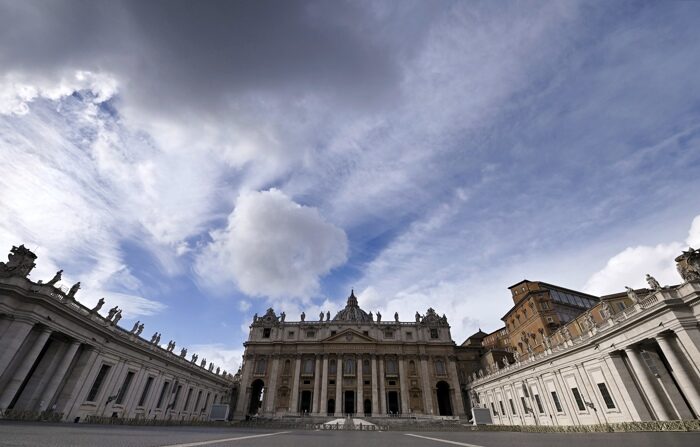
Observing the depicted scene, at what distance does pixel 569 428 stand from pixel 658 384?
665 centimetres

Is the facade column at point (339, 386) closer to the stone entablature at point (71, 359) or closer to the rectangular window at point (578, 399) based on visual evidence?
the stone entablature at point (71, 359)

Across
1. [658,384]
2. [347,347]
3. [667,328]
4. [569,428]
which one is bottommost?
[569,428]

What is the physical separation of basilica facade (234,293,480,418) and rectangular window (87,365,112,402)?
29011 millimetres

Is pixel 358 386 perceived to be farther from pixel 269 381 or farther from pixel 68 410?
pixel 68 410

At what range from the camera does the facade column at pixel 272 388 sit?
52.5m

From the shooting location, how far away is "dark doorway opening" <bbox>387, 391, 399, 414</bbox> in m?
54.2

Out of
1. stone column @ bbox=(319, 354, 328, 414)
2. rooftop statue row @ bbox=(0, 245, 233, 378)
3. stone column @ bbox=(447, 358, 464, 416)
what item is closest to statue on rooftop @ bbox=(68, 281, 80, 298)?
rooftop statue row @ bbox=(0, 245, 233, 378)

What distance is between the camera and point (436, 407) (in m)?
52.3

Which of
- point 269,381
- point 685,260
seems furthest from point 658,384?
point 269,381

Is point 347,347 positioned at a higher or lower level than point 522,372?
higher

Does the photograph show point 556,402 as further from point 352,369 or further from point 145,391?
point 145,391

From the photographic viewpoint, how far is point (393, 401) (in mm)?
55312

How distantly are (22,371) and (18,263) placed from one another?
7.32 metres

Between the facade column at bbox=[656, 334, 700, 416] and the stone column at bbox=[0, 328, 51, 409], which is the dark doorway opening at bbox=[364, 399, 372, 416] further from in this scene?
the stone column at bbox=[0, 328, 51, 409]
